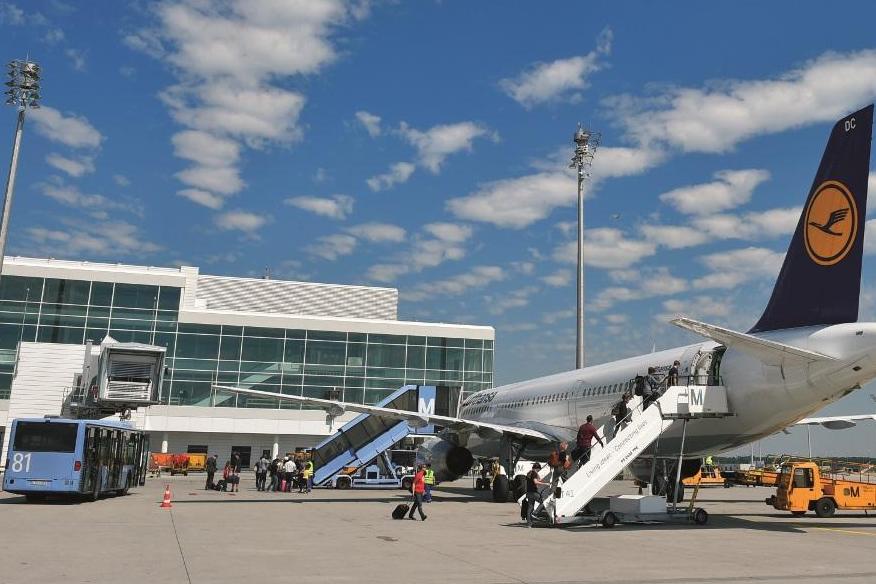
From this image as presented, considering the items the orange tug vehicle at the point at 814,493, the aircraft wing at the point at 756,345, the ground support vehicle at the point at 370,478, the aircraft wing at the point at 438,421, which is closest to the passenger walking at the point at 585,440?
the aircraft wing at the point at 756,345

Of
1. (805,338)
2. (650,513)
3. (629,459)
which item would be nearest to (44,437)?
(629,459)

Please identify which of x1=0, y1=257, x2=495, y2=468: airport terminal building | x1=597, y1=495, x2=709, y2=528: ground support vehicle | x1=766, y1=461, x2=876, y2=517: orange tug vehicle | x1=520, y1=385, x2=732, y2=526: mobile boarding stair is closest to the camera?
x1=520, y1=385, x2=732, y2=526: mobile boarding stair

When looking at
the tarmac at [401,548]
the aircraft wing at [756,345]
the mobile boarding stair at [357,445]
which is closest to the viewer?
the tarmac at [401,548]

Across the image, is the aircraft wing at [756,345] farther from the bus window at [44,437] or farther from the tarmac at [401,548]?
the bus window at [44,437]

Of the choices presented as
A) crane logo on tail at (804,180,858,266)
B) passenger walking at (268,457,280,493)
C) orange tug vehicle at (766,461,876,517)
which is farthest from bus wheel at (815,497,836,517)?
passenger walking at (268,457,280,493)

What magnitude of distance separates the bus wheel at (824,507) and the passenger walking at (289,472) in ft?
66.0

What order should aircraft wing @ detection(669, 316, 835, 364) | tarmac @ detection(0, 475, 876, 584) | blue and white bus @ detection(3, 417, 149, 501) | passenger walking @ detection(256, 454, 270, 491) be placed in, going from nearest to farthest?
tarmac @ detection(0, 475, 876, 584) → aircraft wing @ detection(669, 316, 835, 364) → blue and white bus @ detection(3, 417, 149, 501) → passenger walking @ detection(256, 454, 270, 491)

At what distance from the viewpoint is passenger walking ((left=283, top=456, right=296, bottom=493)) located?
3203 centimetres

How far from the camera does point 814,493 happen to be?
20.6m

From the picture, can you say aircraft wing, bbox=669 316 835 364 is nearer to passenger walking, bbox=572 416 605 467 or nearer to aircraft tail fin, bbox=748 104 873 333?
aircraft tail fin, bbox=748 104 873 333

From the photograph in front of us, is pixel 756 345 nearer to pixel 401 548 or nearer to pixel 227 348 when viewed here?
pixel 401 548

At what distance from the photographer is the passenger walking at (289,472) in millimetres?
32031

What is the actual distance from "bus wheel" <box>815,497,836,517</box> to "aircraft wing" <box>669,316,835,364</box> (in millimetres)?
6602

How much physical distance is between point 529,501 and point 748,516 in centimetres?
722
